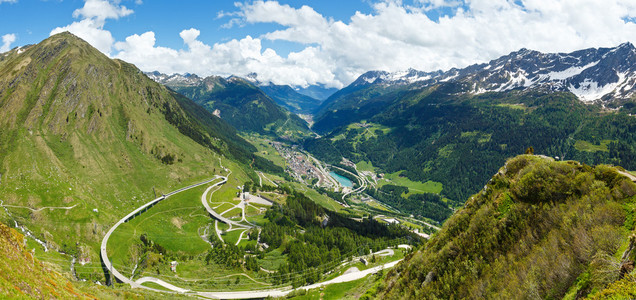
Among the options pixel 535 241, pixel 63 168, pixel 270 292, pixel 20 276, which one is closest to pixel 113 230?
pixel 63 168

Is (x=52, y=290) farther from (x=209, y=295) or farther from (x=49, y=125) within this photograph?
(x=49, y=125)

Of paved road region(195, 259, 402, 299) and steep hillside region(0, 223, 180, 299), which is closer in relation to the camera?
steep hillside region(0, 223, 180, 299)

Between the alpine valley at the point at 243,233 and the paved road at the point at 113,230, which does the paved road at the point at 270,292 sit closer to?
the alpine valley at the point at 243,233

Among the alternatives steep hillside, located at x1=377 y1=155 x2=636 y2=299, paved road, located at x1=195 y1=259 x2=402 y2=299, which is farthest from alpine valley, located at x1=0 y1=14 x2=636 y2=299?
paved road, located at x1=195 y1=259 x2=402 y2=299

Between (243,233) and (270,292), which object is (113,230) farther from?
(270,292)

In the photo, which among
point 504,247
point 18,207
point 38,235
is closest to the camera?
point 504,247

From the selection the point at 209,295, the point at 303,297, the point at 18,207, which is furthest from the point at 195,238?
the point at 303,297

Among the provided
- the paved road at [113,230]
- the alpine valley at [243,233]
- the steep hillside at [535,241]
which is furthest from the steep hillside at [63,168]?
the steep hillside at [535,241]

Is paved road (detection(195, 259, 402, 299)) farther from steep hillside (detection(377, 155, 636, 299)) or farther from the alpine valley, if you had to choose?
steep hillside (detection(377, 155, 636, 299))
